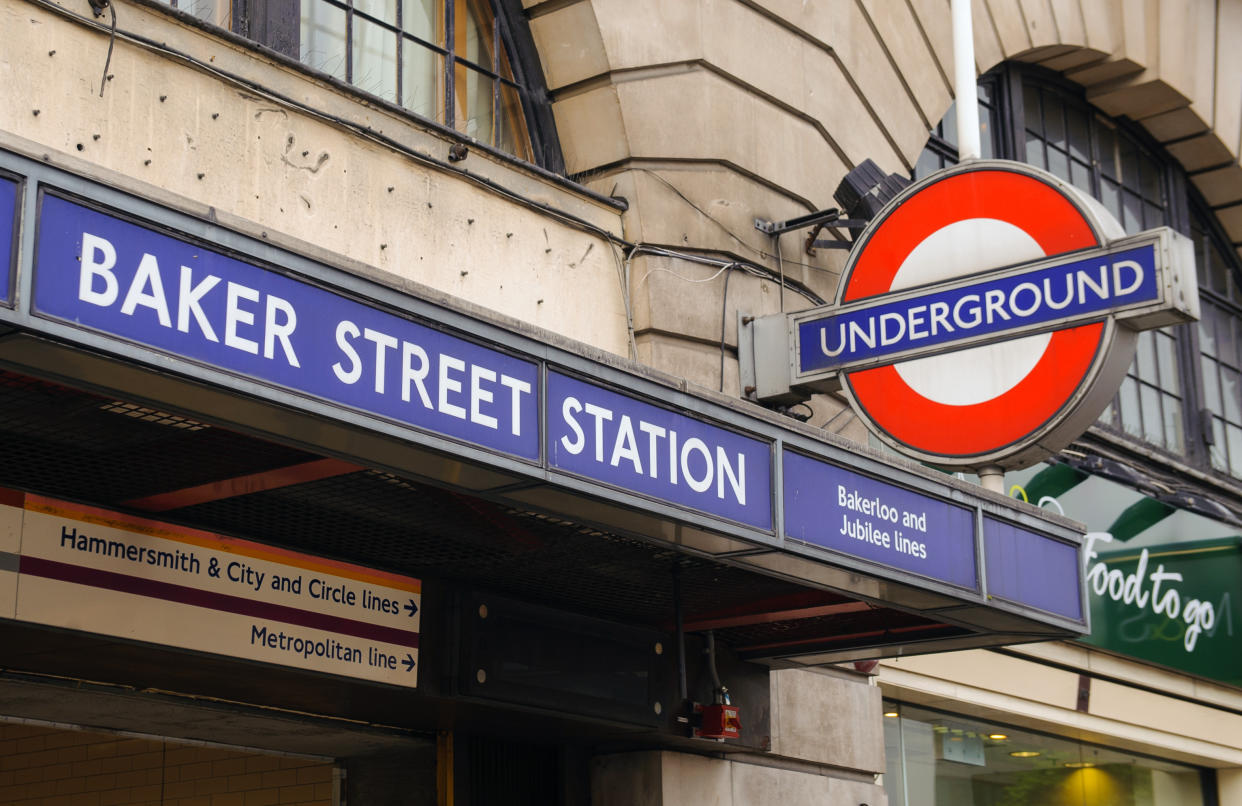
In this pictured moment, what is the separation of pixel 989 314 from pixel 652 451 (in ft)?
9.78

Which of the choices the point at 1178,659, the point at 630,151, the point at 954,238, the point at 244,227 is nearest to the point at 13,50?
the point at 244,227

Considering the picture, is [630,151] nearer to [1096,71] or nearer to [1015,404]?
[1015,404]

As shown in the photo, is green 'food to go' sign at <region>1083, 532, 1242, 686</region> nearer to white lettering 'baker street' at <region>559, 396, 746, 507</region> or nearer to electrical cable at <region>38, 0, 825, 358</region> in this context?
electrical cable at <region>38, 0, 825, 358</region>

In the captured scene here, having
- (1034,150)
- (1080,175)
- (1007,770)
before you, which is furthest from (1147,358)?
(1007,770)

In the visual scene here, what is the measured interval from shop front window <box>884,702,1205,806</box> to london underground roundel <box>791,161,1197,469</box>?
334 centimetres

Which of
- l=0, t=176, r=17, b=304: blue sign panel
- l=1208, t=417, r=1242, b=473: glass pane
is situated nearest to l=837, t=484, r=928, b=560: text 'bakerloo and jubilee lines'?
l=0, t=176, r=17, b=304: blue sign panel

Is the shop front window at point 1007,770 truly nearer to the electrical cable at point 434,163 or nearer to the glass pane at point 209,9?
the electrical cable at point 434,163

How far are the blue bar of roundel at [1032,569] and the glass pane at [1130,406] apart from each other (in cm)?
732

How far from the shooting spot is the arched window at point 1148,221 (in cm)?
1431

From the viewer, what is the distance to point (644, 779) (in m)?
8.38

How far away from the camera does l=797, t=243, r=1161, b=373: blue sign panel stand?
7.75m

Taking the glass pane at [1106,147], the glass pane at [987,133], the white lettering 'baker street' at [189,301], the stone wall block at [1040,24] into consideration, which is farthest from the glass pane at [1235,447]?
the white lettering 'baker street' at [189,301]

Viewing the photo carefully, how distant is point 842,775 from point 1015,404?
2.56 metres

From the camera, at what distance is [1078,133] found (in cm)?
1531
